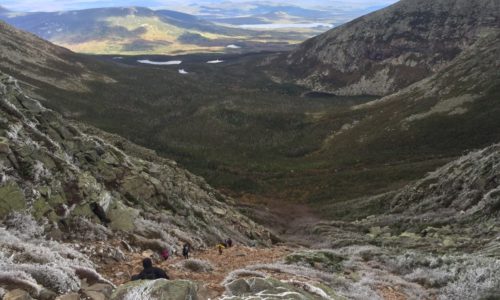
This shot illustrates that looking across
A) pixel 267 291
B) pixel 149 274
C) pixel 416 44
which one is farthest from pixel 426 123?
pixel 416 44

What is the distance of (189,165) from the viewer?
85125 millimetres

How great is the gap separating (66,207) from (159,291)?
32.4ft

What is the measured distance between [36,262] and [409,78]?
174279mm

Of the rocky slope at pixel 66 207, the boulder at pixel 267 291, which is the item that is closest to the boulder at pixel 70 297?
the rocky slope at pixel 66 207

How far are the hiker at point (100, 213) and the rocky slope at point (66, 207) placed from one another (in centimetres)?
→ 5

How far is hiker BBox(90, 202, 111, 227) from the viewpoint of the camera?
20.5 m

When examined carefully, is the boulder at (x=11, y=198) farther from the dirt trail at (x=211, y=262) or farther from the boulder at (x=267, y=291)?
the boulder at (x=267, y=291)

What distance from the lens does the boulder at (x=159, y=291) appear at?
35.9 ft

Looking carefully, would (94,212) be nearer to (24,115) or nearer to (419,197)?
(24,115)

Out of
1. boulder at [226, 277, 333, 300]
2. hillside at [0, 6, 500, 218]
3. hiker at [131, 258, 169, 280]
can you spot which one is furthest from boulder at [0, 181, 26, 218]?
hillside at [0, 6, 500, 218]

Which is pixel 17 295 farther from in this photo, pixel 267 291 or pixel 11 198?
pixel 11 198

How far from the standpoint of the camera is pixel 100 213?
814 inches

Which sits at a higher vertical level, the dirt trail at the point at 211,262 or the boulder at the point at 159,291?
the boulder at the point at 159,291

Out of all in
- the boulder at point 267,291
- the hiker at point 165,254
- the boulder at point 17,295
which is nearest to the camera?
the boulder at point 17,295
